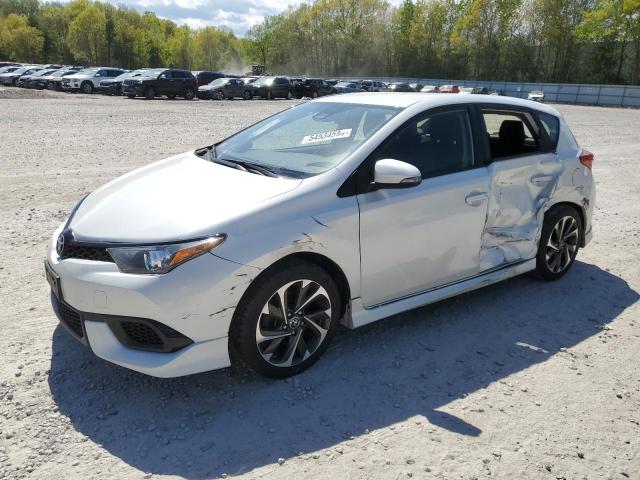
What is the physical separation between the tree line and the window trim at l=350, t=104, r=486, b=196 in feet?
184

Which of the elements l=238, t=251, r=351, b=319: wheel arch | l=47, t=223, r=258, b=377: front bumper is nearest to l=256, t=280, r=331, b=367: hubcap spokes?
l=238, t=251, r=351, b=319: wheel arch

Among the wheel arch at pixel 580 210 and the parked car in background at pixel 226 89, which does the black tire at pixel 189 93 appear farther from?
the wheel arch at pixel 580 210

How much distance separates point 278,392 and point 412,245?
50.8 inches

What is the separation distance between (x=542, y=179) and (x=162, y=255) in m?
3.21

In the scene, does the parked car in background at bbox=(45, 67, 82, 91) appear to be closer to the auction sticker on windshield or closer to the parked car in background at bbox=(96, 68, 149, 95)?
the parked car in background at bbox=(96, 68, 149, 95)

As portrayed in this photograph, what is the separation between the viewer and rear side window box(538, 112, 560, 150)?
4.70 meters

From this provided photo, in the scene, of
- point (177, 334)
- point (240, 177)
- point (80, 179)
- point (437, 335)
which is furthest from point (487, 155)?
point (80, 179)

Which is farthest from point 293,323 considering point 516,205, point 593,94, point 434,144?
point 593,94

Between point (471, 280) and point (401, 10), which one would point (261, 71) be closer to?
point (401, 10)

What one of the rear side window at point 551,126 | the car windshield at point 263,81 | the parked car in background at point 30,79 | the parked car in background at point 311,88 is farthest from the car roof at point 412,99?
the parked car in background at point 30,79

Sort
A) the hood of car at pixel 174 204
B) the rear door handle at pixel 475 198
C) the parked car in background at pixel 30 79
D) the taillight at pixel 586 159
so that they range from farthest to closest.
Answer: the parked car in background at pixel 30 79 < the taillight at pixel 586 159 < the rear door handle at pixel 475 198 < the hood of car at pixel 174 204

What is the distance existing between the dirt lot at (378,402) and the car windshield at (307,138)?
1.26m

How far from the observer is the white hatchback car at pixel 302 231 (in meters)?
2.83

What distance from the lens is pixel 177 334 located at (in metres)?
2.81
